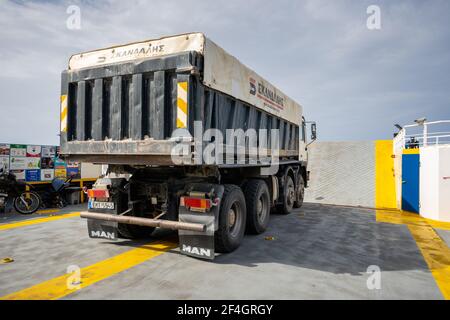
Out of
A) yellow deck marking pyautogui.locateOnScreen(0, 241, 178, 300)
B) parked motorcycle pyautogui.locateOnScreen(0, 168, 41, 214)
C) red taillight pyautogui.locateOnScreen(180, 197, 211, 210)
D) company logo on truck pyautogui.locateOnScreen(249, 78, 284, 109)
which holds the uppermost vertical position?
company logo on truck pyautogui.locateOnScreen(249, 78, 284, 109)

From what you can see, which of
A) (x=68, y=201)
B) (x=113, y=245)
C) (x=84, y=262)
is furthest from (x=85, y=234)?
(x=68, y=201)

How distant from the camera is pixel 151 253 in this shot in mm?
4953

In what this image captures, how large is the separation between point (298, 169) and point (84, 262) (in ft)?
25.4

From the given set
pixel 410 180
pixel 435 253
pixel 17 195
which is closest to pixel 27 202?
pixel 17 195

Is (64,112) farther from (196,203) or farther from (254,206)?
(254,206)

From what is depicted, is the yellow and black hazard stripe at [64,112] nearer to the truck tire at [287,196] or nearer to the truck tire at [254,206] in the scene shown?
the truck tire at [254,206]

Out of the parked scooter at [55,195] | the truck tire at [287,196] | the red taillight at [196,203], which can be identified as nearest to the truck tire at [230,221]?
the red taillight at [196,203]

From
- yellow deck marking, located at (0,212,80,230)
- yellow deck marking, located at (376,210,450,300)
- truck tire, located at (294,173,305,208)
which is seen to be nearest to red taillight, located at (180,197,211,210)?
yellow deck marking, located at (376,210,450,300)

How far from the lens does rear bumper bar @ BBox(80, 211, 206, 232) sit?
4371 millimetres

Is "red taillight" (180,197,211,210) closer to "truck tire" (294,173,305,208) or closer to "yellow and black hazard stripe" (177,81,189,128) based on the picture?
"yellow and black hazard stripe" (177,81,189,128)

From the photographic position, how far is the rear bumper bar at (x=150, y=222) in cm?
437

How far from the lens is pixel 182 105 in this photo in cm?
422

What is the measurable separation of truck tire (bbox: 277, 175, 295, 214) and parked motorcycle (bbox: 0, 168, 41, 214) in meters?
7.72
